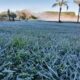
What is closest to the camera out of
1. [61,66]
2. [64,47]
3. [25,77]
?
[25,77]

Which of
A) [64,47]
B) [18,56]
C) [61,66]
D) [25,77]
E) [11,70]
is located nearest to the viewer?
[25,77]

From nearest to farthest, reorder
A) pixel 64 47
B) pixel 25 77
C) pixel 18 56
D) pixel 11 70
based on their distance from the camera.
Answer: pixel 25 77 → pixel 11 70 → pixel 18 56 → pixel 64 47

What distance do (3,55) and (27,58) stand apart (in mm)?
238

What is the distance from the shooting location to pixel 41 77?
7.66 ft

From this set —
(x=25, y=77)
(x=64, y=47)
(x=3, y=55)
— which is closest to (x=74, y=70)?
(x=25, y=77)

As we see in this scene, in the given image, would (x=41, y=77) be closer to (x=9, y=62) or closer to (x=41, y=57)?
(x=9, y=62)

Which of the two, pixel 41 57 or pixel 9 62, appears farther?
pixel 41 57

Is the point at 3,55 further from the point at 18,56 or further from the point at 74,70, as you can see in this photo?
the point at 74,70

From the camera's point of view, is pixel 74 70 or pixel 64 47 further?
pixel 64 47

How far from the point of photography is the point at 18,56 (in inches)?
109

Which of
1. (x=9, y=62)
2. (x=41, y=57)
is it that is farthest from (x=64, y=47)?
(x=9, y=62)

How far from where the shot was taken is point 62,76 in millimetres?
2383

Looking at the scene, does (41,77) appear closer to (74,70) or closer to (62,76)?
(62,76)

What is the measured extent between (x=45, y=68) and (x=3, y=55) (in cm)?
48
